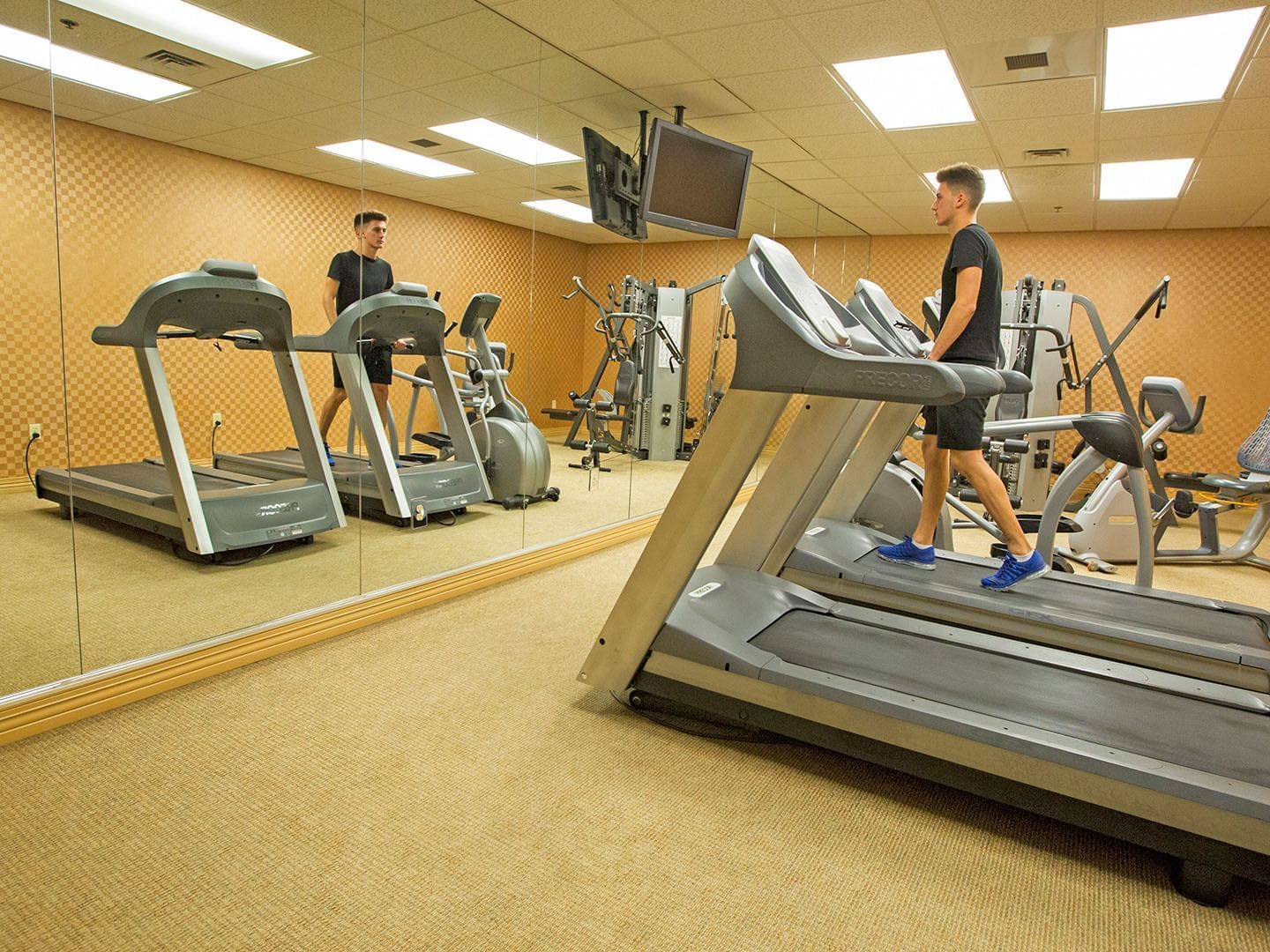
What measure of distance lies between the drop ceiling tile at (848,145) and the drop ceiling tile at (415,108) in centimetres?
256

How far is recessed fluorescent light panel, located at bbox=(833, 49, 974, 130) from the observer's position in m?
3.67

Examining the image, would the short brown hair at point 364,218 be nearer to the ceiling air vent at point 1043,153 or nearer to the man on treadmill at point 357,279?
the man on treadmill at point 357,279

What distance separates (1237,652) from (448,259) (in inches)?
130

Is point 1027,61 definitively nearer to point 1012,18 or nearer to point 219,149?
point 1012,18

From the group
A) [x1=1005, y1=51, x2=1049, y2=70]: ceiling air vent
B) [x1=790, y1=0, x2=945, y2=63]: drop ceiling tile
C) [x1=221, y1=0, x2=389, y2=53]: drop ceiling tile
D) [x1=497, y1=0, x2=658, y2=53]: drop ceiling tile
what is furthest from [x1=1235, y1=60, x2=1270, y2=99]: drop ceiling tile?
[x1=221, y1=0, x2=389, y2=53]: drop ceiling tile

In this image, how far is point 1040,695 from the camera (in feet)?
6.85

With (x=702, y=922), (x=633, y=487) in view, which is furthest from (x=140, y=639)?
(x=633, y=487)

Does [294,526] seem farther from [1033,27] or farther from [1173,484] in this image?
[1173,484]

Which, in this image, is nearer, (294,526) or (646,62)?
(294,526)

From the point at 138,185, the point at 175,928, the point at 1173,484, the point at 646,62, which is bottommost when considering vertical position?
the point at 175,928

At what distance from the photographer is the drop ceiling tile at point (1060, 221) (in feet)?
22.2

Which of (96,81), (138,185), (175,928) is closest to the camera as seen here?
(175,928)

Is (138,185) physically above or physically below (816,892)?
above

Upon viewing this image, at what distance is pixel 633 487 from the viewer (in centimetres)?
518
